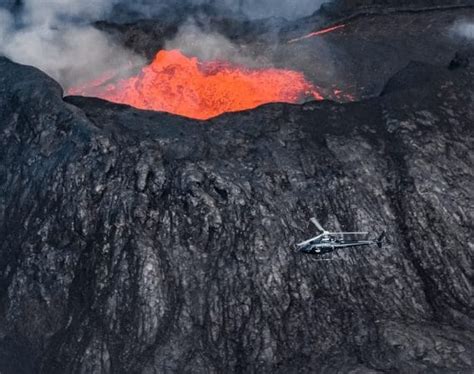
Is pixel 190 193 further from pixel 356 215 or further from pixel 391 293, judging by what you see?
pixel 391 293

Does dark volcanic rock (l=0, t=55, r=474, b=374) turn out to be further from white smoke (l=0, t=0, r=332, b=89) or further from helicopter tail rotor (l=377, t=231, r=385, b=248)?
white smoke (l=0, t=0, r=332, b=89)

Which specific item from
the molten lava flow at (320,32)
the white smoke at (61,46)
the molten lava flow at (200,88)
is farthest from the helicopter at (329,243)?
the white smoke at (61,46)

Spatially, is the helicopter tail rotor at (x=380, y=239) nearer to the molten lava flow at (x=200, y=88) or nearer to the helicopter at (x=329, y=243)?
the helicopter at (x=329, y=243)

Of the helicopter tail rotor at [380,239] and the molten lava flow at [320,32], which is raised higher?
the molten lava flow at [320,32]

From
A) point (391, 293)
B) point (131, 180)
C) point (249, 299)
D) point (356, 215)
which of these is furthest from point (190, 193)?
point (391, 293)

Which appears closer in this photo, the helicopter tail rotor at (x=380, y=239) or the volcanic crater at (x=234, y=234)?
the volcanic crater at (x=234, y=234)

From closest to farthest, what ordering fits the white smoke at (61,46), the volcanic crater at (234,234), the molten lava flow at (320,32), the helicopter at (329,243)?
the helicopter at (329,243) → the volcanic crater at (234,234) → the white smoke at (61,46) → the molten lava flow at (320,32)
